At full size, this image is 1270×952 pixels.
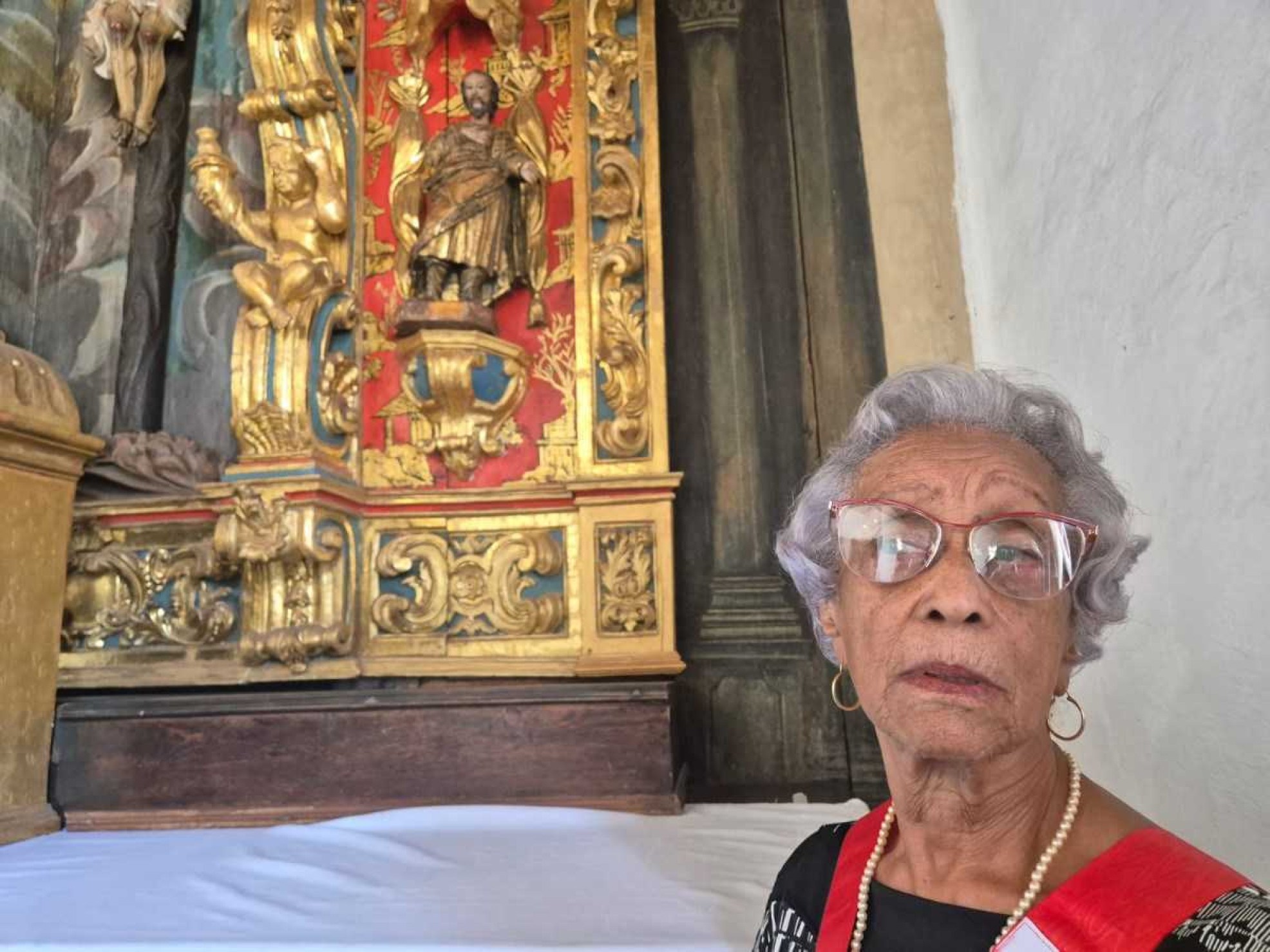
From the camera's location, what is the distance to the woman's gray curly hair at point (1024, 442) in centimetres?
103

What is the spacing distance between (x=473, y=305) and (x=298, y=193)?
659 millimetres

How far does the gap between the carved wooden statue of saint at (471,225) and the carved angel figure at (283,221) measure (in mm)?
264

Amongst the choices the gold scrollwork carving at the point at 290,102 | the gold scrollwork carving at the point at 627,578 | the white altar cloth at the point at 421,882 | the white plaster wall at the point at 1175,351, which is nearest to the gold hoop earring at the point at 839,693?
the white altar cloth at the point at 421,882

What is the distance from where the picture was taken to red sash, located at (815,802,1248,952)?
798 mm

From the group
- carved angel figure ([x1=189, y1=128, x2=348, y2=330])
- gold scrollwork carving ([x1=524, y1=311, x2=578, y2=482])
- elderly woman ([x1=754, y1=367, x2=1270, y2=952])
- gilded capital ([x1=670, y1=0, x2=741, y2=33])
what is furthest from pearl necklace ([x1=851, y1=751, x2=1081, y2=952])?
gilded capital ([x1=670, y1=0, x2=741, y2=33])

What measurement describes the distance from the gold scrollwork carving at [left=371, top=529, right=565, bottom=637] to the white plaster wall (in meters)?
1.43

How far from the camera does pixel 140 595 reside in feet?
8.87

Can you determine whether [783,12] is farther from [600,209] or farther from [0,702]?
[0,702]

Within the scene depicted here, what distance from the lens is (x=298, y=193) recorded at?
2.88 m

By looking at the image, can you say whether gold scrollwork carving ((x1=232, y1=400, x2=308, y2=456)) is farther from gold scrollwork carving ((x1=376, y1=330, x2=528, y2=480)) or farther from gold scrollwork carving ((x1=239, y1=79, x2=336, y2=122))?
gold scrollwork carving ((x1=239, y1=79, x2=336, y2=122))

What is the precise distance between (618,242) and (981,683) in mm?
2149

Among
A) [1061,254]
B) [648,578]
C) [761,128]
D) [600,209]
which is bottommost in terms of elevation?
[648,578]

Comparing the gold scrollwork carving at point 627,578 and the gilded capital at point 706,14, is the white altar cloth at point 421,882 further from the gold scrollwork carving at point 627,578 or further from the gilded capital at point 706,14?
the gilded capital at point 706,14

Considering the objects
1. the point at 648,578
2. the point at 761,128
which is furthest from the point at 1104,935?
the point at 761,128
